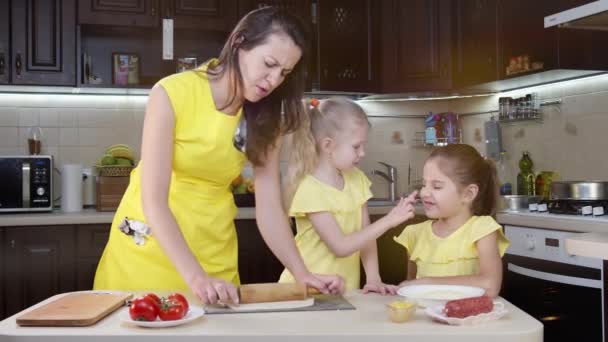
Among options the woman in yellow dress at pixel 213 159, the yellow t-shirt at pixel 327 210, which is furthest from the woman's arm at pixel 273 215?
the yellow t-shirt at pixel 327 210

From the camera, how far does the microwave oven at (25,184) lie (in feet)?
11.2

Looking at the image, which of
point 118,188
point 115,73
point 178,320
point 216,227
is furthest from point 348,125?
point 115,73

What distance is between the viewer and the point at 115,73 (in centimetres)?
379

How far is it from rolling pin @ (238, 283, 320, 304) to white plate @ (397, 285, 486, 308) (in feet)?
0.69

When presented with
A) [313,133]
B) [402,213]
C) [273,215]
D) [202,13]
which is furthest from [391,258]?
[402,213]

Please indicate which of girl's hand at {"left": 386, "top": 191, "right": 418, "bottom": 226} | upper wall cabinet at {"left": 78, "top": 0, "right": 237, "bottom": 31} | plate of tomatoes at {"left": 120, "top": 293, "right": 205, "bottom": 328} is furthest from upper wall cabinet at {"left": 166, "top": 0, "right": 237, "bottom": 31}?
plate of tomatoes at {"left": 120, "top": 293, "right": 205, "bottom": 328}

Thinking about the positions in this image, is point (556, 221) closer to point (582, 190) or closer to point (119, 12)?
point (582, 190)

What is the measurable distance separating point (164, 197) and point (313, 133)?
0.59 meters

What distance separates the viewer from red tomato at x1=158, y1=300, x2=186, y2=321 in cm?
136

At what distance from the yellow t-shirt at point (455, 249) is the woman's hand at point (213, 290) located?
0.73m

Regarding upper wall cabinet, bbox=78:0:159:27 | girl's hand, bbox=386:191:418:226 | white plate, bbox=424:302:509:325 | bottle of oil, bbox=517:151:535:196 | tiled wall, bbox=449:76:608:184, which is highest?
upper wall cabinet, bbox=78:0:159:27

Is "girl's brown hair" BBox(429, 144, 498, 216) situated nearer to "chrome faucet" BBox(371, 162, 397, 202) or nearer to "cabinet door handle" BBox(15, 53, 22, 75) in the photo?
"chrome faucet" BBox(371, 162, 397, 202)

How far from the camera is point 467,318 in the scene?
4.54 ft

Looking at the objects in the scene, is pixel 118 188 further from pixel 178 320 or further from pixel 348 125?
pixel 178 320
